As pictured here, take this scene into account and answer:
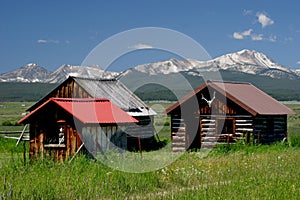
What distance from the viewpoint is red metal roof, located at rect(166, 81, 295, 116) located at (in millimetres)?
29641

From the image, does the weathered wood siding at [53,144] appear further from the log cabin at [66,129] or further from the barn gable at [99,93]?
the barn gable at [99,93]

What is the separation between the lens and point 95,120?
24.4 m

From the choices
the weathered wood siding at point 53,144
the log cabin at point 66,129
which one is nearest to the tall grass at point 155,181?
the weathered wood siding at point 53,144

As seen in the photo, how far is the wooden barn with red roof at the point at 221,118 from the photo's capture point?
30.0 metres

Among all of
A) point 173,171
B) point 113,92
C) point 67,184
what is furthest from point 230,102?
point 67,184

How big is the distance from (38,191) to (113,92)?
22718mm

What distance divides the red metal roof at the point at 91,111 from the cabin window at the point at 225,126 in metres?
5.76

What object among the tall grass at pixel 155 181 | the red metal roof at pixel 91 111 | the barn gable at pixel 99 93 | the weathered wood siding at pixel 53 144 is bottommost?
the tall grass at pixel 155 181

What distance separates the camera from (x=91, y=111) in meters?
25.7

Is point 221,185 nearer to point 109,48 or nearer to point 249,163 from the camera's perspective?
point 249,163

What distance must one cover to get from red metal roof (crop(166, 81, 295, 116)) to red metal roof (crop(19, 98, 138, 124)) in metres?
5.15

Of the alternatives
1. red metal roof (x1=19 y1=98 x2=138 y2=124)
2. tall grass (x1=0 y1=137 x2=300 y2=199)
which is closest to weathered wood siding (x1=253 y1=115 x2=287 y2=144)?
red metal roof (x1=19 y1=98 x2=138 y2=124)

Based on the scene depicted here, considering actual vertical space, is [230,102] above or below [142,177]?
above

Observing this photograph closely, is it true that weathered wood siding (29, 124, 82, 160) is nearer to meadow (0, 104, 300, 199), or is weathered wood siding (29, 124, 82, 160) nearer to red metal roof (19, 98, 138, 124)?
red metal roof (19, 98, 138, 124)
